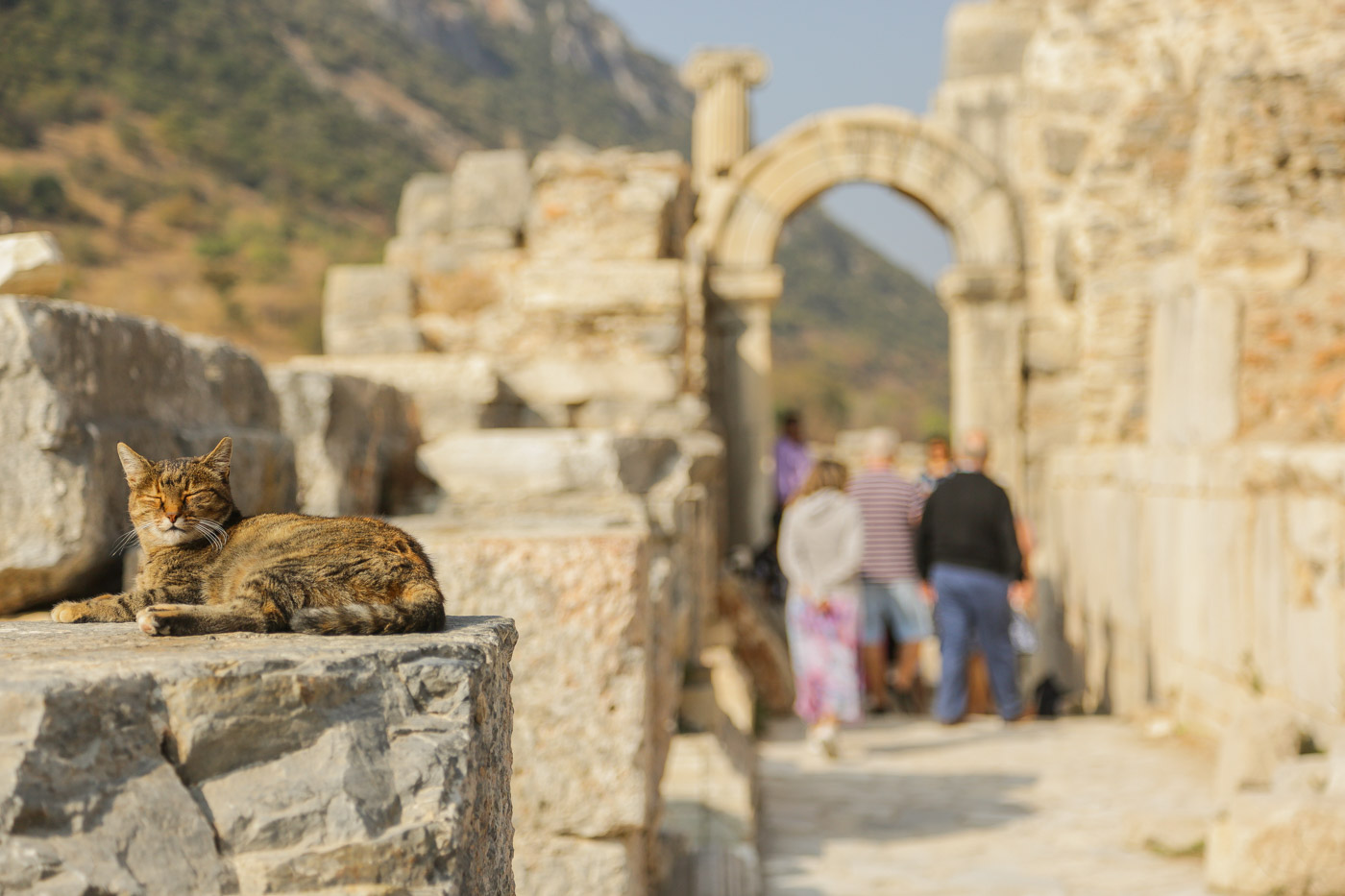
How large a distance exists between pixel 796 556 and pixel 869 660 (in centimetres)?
149

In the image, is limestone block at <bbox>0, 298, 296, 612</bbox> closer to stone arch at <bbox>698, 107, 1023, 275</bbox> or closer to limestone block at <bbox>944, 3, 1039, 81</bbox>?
stone arch at <bbox>698, 107, 1023, 275</bbox>

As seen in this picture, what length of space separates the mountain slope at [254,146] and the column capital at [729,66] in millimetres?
11979

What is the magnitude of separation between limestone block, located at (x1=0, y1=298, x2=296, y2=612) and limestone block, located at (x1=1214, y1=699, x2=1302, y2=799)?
3681 mm

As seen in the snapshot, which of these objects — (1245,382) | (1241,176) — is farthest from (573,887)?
(1241,176)

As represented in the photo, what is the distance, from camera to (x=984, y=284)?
1100 centimetres

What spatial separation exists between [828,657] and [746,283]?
5432 mm

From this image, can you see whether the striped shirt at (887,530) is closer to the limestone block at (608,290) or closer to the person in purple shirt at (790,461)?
the limestone block at (608,290)

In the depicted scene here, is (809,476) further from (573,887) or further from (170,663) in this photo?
(170,663)

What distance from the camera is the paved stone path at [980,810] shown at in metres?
4.24

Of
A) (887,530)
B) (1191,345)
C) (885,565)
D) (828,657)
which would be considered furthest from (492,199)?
(1191,345)

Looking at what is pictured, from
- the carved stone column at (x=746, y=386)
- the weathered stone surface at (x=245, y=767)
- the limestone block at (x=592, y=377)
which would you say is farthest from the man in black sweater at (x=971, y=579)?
the weathered stone surface at (x=245, y=767)

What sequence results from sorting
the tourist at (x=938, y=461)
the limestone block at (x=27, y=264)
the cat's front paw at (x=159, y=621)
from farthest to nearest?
1. the tourist at (x=938, y=461)
2. the limestone block at (x=27, y=264)
3. the cat's front paw at (x=159, y=621)

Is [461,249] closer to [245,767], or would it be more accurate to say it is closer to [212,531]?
[212,531]

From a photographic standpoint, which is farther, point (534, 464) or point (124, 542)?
point (534, 464)
